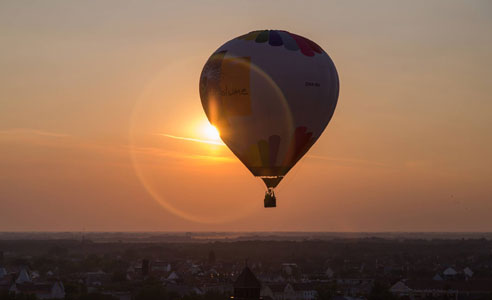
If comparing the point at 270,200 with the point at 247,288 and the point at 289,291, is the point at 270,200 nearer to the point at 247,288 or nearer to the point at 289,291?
the point at 247,288

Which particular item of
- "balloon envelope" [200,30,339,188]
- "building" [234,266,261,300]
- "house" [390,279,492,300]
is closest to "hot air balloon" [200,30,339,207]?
"balloon envelope" [200,30,339,188]

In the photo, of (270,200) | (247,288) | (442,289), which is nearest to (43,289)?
(442,289)

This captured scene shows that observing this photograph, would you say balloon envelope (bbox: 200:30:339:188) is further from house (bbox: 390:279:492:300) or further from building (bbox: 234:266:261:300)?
house (bbox: 390:279:492:300)

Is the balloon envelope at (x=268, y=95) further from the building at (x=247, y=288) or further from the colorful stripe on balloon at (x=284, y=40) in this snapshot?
the building at (x=247, y=288)

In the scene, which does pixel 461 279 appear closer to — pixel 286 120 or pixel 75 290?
pixel 75 290

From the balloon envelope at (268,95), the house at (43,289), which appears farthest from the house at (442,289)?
the balloon envelope at (268,95)

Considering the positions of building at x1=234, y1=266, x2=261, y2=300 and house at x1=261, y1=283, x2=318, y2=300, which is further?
house at x1=261, y1=283, x2=318, y2=300

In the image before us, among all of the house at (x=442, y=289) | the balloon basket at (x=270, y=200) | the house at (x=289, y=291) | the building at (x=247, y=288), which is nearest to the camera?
the balloon basket at (x=270, y=200)
